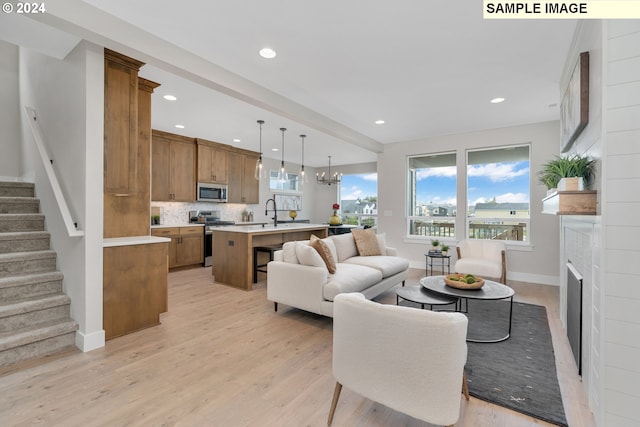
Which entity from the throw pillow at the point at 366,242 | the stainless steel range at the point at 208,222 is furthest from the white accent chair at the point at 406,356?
the stainless steel range at the point at 208,222

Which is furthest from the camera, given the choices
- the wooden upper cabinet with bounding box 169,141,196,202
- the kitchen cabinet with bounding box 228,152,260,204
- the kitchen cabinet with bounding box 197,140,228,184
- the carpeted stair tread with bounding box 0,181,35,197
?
the kitchen cabinet with bounding box 228,152,260,204

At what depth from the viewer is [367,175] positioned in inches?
360

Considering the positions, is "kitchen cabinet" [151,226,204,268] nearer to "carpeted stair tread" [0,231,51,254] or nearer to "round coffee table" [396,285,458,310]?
"carpeted stair tread" [0,231,51,254]

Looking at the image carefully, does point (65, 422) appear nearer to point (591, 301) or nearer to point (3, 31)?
point (3, 31)

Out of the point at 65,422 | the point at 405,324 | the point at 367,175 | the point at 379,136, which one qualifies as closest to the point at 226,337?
the point at 65,422

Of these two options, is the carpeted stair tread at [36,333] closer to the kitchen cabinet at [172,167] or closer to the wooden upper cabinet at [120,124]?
the wooden upper cabinet at [120,124]

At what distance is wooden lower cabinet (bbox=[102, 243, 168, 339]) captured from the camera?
2.67 metres

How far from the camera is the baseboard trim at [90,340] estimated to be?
248cm

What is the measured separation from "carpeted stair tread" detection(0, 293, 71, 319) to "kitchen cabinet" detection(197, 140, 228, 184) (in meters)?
3.89

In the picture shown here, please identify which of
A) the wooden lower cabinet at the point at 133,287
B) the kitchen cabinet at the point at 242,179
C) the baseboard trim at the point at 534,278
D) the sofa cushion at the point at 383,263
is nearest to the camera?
the wooden lower cabinet at the point at 133,287

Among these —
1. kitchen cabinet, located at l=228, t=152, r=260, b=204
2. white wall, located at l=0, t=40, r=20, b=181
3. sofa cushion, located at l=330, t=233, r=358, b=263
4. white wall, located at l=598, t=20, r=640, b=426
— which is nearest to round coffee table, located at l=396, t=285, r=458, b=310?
white wall, located at l=598, t=20, r=640, b=426

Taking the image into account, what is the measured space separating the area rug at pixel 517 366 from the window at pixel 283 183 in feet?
19.9

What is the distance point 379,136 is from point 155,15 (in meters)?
4.46

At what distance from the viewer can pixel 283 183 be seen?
8820mm
